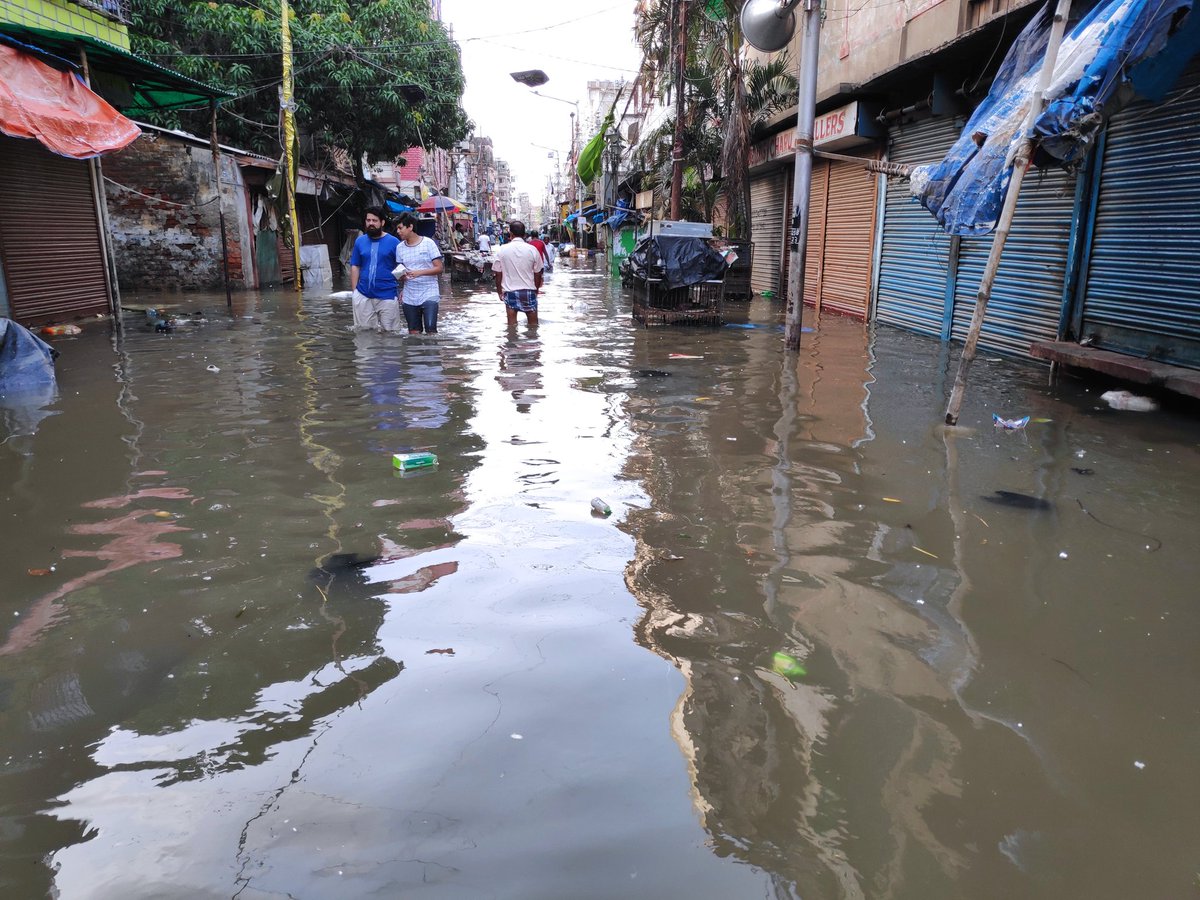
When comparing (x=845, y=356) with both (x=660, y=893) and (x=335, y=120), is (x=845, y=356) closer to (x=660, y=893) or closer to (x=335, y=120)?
(x=660, y=893)

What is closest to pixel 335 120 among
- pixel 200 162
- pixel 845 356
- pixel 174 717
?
pixel 200 162

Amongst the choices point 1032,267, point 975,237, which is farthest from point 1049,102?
point 975,237

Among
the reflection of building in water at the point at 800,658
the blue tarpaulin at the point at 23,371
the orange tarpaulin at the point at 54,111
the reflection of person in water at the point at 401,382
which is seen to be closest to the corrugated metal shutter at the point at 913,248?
the reflection of person in water at the point at 401,382

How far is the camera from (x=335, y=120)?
25250mm

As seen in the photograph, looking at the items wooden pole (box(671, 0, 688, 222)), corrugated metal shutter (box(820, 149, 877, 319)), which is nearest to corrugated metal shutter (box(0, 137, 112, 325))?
wooden pole (box(671, 0, 688, 222))

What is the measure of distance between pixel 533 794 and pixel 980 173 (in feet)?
22.6

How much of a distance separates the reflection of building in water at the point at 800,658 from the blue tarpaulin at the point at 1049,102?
9.16ft

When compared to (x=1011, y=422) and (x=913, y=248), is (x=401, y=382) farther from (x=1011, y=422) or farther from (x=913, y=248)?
(x=913, y=248)

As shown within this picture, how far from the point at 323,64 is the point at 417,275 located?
613 inches

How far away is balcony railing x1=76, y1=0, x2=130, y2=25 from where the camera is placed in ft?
48.5

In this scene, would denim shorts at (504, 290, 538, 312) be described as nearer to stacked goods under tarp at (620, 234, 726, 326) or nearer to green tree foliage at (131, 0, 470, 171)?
stacked goods under tarp at (620, 234, 726, 326)

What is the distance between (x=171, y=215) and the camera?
67.4 feet

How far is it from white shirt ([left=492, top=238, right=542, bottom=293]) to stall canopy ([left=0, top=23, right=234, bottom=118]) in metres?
5.34

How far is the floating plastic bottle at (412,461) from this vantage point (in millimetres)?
5379
